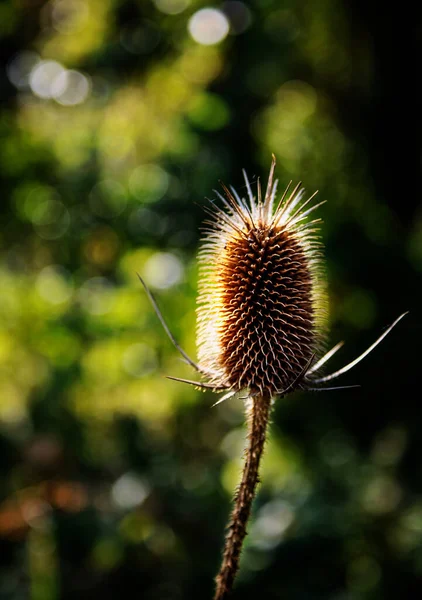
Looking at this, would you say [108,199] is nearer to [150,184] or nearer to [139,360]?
[150,184]

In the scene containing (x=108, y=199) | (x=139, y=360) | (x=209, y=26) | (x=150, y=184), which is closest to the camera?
(x=139, y=360)

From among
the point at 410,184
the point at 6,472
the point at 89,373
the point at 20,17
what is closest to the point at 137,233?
the point at 89,373

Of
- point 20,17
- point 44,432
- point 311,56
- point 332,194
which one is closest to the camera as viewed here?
point 44,432

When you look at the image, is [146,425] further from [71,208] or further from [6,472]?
[71,208]

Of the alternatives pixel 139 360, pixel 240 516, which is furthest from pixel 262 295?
pixel 139 360

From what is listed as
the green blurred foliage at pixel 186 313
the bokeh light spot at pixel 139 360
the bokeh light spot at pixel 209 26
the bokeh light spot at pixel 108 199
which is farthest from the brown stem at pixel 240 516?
the bokeh light spot at pixel 209 26

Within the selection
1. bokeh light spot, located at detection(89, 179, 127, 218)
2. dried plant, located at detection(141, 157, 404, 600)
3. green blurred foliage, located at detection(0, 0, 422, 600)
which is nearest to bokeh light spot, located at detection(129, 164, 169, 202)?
green blurred foliage, located at detection(0, 0, 422, 600)

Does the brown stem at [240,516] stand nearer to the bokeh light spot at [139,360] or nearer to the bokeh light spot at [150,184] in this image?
the bokeh light spot at [139,360]
